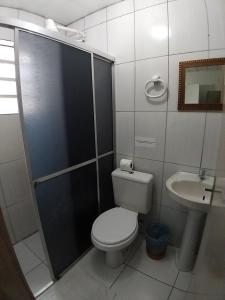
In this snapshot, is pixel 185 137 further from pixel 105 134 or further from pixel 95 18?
pixel 95 18

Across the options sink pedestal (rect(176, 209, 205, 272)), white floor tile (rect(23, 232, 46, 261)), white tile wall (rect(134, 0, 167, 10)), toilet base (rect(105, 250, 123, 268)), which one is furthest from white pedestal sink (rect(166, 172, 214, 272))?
white tile wall (rect(134, 0, 167, 10))

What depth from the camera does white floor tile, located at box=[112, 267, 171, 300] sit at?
1338mm

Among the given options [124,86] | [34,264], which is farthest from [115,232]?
[124,86]

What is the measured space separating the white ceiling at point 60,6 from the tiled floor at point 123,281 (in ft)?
7.98

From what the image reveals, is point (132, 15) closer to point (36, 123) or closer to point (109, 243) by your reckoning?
point (36, 123)

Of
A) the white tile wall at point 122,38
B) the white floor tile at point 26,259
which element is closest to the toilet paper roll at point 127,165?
the white tile wall at point 122,38

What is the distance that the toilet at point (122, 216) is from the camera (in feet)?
4.46

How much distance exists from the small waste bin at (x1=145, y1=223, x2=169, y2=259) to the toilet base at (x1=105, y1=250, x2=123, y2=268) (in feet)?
1.00

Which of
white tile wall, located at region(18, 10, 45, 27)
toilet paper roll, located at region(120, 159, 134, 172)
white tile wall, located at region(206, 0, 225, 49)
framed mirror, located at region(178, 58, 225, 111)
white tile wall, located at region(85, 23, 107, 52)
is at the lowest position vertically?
toilet paper roll, located at region(120, 159, 134, 172)

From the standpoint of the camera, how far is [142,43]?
60.7 inches

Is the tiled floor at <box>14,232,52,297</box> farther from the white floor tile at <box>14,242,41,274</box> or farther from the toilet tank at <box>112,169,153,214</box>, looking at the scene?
the toilet tank at <box>112,169,153,214</box>

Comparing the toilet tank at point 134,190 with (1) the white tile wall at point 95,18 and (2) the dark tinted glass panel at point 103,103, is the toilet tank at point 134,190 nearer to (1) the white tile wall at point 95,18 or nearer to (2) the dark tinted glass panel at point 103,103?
(2) the dark tinted glass panel at point 103,103

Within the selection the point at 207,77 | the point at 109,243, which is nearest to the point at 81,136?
the point at 109,243

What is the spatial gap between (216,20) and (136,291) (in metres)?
2.16
